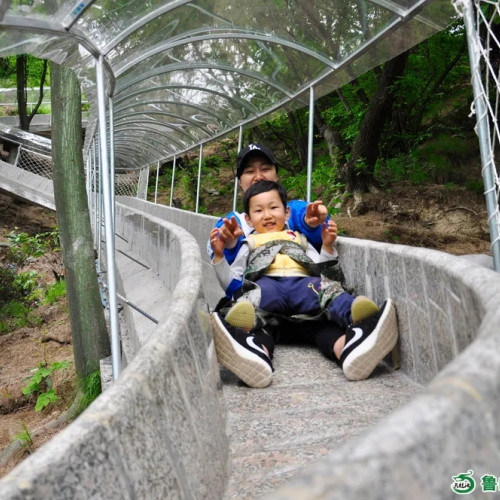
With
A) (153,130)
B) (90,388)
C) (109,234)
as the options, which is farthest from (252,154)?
(153,130)

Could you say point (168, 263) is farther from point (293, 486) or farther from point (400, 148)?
point (400, 148)

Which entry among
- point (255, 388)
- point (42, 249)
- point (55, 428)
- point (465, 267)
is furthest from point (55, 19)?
point (42, 249)

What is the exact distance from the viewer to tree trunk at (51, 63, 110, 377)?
7.71 meters

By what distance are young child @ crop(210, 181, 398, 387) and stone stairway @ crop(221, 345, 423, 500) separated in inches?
Answer: 4.8

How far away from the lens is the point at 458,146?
1273cm

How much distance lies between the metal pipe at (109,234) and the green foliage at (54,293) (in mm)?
12114

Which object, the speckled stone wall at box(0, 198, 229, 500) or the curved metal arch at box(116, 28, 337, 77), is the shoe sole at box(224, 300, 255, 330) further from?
the curved metal arch at box(116, 28, 337, 77)

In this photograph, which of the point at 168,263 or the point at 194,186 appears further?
the point at 194,186

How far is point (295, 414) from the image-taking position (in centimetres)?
286

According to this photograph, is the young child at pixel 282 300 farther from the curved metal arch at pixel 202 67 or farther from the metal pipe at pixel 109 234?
the curved metal arch at pixel 202 67

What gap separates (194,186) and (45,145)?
6.38m

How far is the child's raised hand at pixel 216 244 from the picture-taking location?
4.09 meters

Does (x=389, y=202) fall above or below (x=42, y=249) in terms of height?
above

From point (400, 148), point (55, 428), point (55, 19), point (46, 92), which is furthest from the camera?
point (46, 92)
